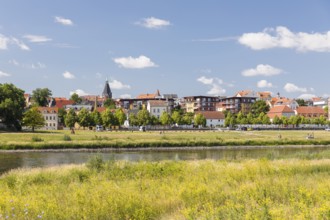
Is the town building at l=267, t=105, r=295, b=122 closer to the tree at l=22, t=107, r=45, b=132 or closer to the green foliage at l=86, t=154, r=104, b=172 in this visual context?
the tree at l=22, t=107, r=45, b=132

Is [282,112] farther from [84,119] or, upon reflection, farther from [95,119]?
[84,119]

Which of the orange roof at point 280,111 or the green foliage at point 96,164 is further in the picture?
the orange roof at point 280,111

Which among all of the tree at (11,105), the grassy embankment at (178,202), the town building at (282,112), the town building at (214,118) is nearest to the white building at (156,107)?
the town building at (214,118)

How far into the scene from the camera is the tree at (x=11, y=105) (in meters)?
86.6

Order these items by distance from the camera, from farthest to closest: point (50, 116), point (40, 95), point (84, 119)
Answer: point (40, 95) → point (50, 116) → point (84, 119)

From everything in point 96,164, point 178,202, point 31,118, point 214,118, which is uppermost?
point 214,118

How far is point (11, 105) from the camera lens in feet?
284

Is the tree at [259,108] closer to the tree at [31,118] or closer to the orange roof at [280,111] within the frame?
the orange roof at [280,111]

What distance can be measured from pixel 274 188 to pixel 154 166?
1051 cm

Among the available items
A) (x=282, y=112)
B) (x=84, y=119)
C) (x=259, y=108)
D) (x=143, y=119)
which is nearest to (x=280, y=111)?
(x=282, y=112)

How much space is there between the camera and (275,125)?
148250 mm

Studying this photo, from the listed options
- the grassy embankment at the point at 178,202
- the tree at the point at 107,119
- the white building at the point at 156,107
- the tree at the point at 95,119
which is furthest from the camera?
the white building at the point at 156,107


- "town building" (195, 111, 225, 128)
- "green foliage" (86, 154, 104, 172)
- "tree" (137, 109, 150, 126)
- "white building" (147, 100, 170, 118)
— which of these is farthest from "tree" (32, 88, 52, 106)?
"green foliage" (86, 154, 104, 172)

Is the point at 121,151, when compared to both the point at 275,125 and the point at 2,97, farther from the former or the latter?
the point at 275,125
